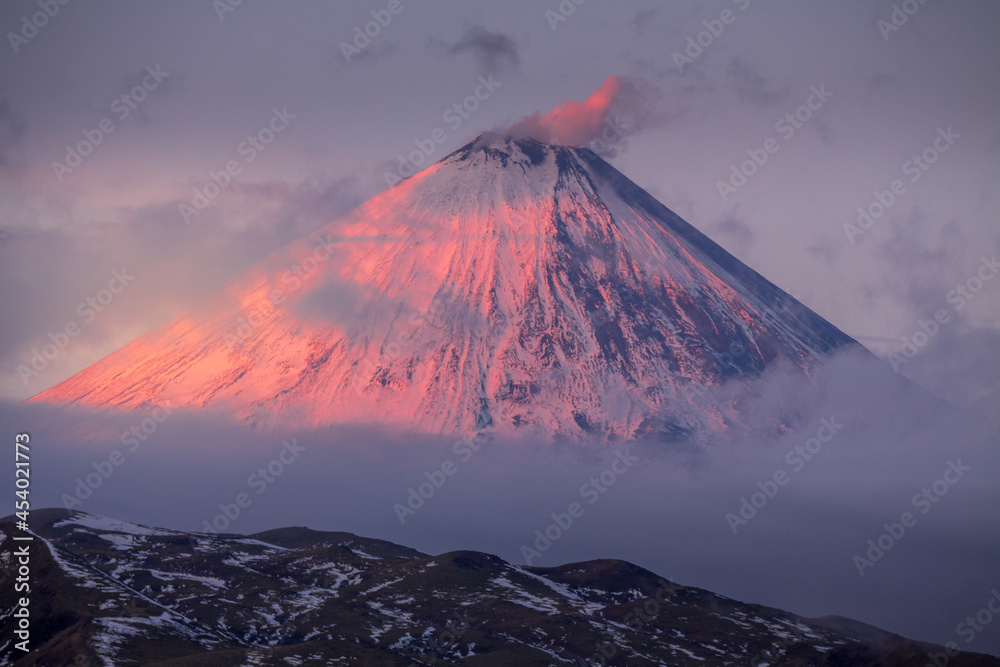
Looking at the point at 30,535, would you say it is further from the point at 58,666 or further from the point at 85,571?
the point at 58,666

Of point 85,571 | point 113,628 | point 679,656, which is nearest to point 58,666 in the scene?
point 113,628

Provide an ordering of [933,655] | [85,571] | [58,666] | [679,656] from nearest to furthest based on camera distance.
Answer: [58,666], [933,655], [85,571], [679,656]

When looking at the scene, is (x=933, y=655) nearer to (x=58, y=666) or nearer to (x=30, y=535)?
(x=58, y=666)

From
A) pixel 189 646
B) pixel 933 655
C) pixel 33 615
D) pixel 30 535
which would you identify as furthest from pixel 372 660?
pixel 933 655

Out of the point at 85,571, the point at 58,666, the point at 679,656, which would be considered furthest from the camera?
the point at 679,656

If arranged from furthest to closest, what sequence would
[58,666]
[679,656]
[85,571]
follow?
1. [679,656]
2. [85,571]
3. [58,666]

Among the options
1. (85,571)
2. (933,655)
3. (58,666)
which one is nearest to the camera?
(58,666)

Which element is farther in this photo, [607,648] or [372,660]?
[607,648]

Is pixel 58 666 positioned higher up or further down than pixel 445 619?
further down

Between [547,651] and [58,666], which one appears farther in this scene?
[547,651]
